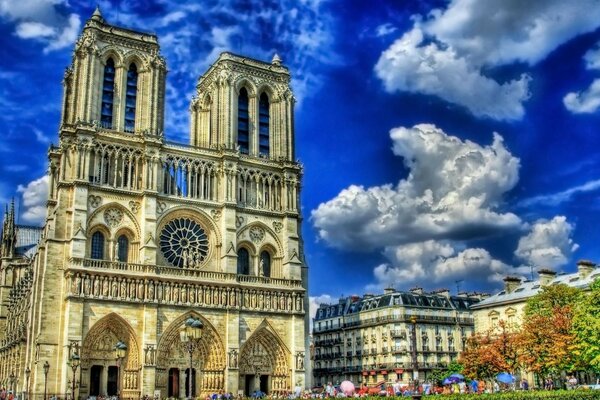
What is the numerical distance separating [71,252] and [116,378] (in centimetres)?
973

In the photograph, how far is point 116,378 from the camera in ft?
164

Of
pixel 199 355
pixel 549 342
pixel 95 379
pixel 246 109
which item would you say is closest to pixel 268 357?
pixel 199 355

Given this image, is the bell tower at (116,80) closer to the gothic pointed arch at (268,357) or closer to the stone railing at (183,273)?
the stone railing at (183,273)

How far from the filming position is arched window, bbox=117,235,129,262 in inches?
2073

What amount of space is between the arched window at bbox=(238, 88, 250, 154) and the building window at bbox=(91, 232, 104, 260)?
14.9 metres

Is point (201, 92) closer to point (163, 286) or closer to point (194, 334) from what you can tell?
point (163, 286)

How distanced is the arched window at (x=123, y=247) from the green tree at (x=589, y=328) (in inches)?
1300

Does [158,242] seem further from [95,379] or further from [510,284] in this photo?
[510,284]

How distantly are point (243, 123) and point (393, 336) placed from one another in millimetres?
28145

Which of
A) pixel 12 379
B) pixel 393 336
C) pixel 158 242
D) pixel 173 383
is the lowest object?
pixel 173 383

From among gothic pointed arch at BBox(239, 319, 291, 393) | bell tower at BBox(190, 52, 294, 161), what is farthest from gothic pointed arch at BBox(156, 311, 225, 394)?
bell tower at BBox(190, 52, 294, 161)

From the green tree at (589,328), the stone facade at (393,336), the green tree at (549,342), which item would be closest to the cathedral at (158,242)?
the green tree at (549,342)

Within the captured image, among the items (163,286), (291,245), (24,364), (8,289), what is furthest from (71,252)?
(8,289)

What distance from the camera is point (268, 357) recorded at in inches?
2197
